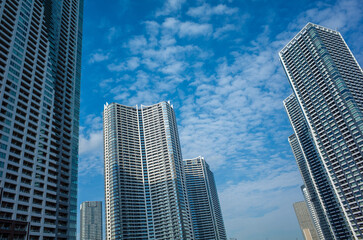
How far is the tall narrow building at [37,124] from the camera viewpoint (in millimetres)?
77750

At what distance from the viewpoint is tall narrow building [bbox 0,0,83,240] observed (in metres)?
77.8

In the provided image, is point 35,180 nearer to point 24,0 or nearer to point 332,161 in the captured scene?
point 24,0

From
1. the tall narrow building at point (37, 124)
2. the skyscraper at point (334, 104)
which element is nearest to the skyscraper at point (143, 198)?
the tall narrow building at point (37, 124)

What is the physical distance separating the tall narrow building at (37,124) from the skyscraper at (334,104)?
126m

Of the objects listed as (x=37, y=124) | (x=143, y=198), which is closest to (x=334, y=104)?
(x=143, y=198)

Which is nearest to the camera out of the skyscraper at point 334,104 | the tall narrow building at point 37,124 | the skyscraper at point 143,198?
the tall narrow building at point 37,124

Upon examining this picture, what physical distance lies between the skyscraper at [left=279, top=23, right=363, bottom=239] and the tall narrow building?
12568cm

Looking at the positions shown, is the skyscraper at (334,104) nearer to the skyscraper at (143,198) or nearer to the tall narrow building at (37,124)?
the skyscraper at (143,198)

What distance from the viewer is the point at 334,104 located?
146000 millimetres

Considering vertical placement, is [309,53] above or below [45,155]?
above

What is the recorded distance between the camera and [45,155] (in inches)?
3561

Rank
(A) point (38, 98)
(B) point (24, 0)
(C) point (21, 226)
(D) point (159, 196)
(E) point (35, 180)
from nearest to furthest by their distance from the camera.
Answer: (C) point (21, 226) < (E) point (35, 180) < (A) point (38, 98) < (B) point (24, 0) < (D) point (159, 196)

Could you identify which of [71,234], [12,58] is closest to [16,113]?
[12,58]

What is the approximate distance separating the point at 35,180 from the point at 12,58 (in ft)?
136
